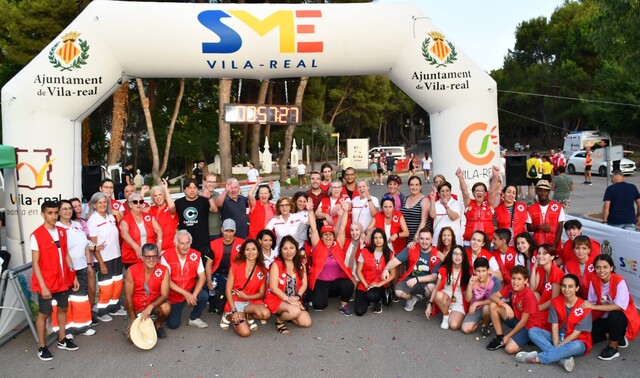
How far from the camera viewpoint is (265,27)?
745 centimetres

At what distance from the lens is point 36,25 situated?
18750 mm

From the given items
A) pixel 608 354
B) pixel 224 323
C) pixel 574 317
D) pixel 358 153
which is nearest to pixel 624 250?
pixel 608 354

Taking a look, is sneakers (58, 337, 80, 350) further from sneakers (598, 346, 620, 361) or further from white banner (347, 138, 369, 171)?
white banner (347, 138, 369, 171)

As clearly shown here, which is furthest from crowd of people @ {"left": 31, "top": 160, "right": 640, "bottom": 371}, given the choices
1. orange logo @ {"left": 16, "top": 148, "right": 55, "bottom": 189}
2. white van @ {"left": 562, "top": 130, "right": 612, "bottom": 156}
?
white van @ {"left": 562, "top": 130, "right": 612, "bottom": 156}

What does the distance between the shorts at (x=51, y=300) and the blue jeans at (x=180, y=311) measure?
1.08m

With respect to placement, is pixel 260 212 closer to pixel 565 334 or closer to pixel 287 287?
pixel 287 287

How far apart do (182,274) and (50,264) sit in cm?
130

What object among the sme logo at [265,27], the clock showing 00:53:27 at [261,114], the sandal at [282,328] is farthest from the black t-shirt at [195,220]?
the sme logo at [265,27]

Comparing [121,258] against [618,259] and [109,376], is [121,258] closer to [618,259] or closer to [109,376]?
[109,376]

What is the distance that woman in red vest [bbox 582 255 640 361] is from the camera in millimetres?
4727

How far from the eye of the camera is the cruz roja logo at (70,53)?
23.4ft

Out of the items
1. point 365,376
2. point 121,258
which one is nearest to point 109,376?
point 121,258

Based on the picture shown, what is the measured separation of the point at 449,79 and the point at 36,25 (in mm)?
17118

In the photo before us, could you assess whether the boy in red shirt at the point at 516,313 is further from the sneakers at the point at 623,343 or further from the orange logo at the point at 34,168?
the orange logo at the point at 34,168
